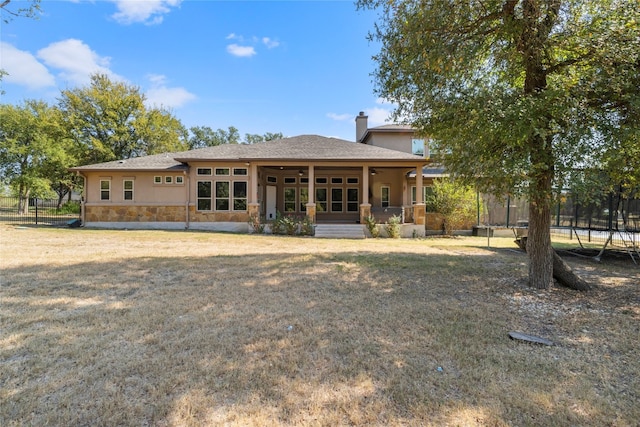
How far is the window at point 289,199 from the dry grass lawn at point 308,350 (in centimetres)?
1289

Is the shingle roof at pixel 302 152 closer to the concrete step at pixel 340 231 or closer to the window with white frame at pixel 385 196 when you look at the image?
the window with white frame at pixel 385 196

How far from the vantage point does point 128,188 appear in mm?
16719

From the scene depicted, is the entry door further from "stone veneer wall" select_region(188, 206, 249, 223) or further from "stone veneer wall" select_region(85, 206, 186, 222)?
"stone veneer wall" select_region(85, 206, 186, 222)

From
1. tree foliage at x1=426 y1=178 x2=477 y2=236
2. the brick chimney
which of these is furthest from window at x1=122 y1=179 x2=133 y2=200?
tree foliage at x1=426 y1=178 x2=477 y2=236

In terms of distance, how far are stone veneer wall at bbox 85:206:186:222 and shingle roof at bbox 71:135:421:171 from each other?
201 centimetres

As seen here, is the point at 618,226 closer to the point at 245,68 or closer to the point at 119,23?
the point at 245,68

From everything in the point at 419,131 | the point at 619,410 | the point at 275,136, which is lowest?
the point at 619,410

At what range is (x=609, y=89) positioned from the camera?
15.0 feet

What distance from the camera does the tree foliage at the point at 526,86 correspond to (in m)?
4.57

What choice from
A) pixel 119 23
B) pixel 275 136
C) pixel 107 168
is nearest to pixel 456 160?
pixel 119 23

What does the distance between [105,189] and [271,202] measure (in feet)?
28.0

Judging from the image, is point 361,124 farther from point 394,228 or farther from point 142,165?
point 142,165

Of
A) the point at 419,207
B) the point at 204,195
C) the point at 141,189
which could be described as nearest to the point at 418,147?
the point at 419,207

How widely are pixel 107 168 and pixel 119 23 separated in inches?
264
